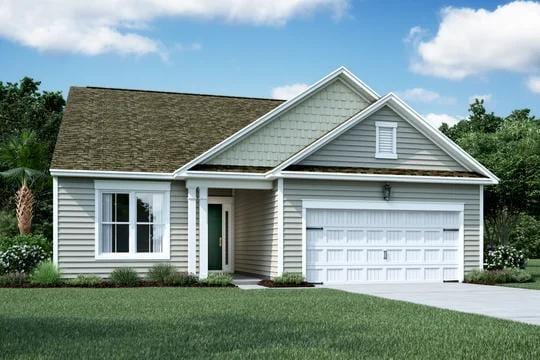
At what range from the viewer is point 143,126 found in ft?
81.6

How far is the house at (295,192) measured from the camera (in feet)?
70.3

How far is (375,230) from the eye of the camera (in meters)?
22.5

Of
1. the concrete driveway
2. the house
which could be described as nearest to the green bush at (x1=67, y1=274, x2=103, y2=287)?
the house

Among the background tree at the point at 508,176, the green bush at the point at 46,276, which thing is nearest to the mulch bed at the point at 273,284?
the green bush at the point at 46,276

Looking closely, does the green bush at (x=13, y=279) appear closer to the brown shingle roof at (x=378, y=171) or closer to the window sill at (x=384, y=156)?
the brown shingle roof at (x=378, y=171)

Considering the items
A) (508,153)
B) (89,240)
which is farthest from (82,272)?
(508,153)

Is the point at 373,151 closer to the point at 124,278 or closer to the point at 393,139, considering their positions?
the point at 393,139

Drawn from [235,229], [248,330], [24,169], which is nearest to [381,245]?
[235,229]

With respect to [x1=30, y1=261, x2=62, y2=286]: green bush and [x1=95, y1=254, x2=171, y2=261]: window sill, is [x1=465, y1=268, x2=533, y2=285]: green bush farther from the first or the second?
[x1=30, y1=261, x2=62, y2=286]: green bush

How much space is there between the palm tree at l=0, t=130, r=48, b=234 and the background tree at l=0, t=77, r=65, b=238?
8.78m

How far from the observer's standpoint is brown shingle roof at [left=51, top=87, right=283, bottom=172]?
22.1 metres

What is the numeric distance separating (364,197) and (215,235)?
6.34 metres

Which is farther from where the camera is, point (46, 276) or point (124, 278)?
point (124, 278)

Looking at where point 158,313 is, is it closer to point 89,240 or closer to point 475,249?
point 89,240
